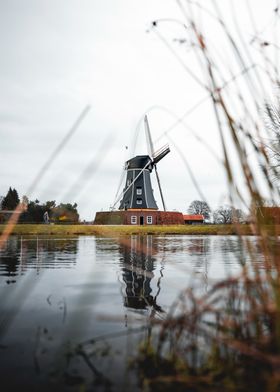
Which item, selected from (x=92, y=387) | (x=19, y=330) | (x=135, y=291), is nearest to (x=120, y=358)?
(x=92, y=387)

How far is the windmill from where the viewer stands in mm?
48031

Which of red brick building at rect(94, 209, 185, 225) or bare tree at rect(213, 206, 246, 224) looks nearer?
bare tree at rect(213, 206, 246, 224)

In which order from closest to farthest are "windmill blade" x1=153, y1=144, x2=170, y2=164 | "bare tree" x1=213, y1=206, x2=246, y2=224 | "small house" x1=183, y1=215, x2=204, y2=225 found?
"bare tree" x1=213, y1=206, x2=246, y2=224, "windmill blade" x1=153, y1=144, x2=170, y2=164, "small house" x1=183, y1=215, x2=204, y2=225

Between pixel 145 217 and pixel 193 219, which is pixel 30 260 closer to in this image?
pixel 145 217

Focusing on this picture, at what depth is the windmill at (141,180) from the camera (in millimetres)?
48031

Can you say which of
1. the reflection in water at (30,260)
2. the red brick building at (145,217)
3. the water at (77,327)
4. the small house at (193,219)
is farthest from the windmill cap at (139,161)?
the water at (77,327)

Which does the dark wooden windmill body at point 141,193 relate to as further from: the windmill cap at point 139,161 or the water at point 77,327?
the water at point 77,327

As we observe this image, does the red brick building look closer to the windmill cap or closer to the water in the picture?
the windmill cap

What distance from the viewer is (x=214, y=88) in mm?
1920

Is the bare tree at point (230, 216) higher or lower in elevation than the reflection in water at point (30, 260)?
higher

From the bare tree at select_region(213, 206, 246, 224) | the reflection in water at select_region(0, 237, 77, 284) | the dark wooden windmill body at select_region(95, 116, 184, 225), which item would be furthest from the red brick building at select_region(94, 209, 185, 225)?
the bare tree at select_region(213, 206, 246, 224)

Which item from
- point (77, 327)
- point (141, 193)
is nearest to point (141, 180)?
point (141, 193)

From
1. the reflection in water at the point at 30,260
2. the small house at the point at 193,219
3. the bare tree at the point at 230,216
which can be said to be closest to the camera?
the bare tree at the point at 230,216

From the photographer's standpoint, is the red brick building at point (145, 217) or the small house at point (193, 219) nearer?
the red brick building at point (145, 217)
